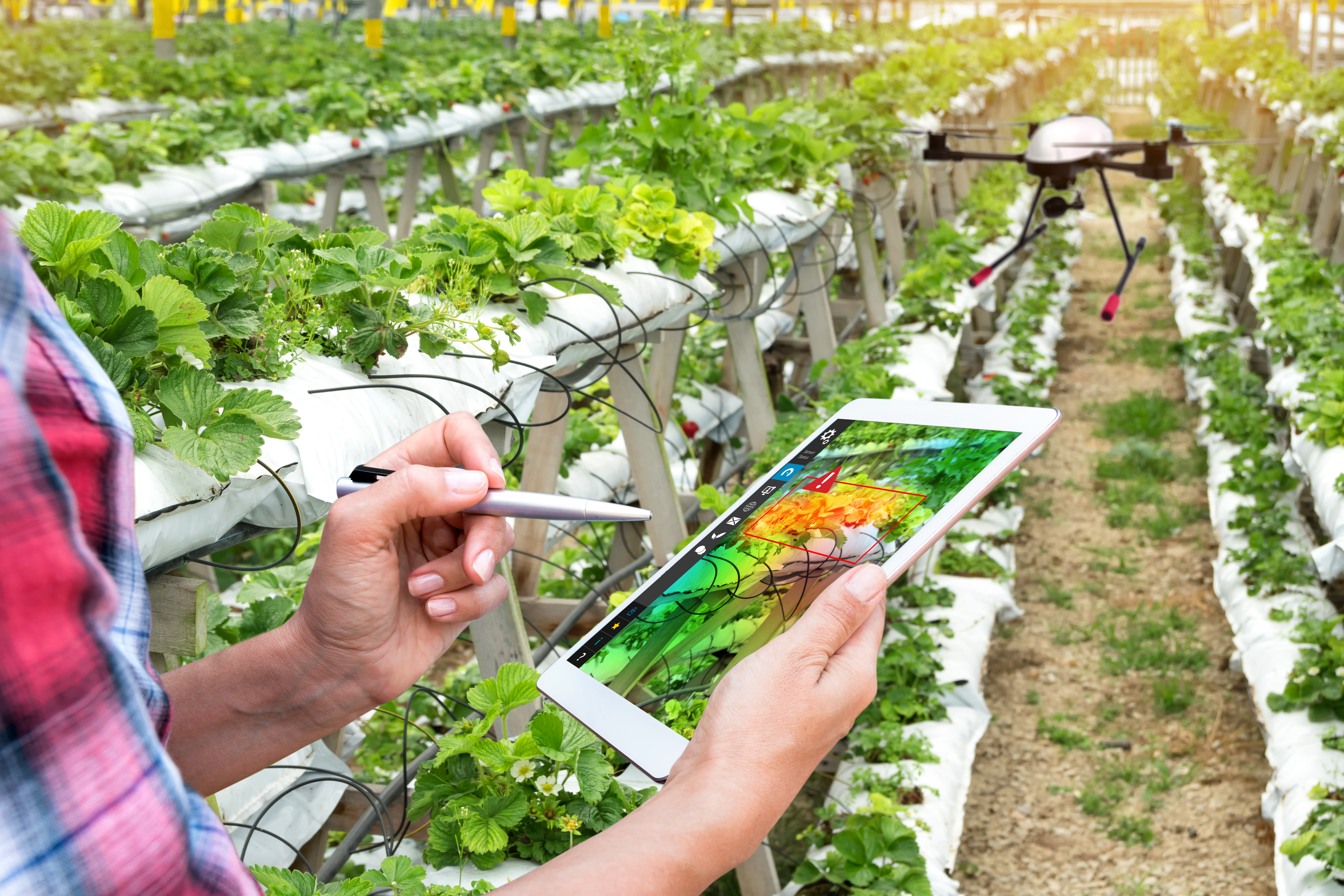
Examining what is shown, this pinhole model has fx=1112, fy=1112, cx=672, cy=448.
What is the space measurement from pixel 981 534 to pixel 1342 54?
→ 1079cm

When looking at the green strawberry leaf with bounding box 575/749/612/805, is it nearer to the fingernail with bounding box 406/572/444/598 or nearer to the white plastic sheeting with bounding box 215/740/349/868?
the fingernail with bounding box 406/572/444/598

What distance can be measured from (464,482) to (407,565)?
0.22 metres

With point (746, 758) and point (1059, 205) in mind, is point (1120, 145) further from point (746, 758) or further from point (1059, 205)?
point (746, 758)

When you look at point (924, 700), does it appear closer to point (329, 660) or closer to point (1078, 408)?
point (329, 660)

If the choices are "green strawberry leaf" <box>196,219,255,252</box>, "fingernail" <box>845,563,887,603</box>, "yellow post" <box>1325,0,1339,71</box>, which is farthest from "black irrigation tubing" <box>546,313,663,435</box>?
"yellow post" <box>1325,0,1339,71</box>

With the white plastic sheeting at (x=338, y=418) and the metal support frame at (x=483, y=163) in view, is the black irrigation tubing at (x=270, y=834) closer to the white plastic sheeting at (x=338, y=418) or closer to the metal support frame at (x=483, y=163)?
the white plastic sheeting at (x=338, y=418)

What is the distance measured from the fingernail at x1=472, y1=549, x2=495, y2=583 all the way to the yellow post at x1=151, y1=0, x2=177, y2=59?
6080mm

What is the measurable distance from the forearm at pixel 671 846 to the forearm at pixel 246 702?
43 centimetres

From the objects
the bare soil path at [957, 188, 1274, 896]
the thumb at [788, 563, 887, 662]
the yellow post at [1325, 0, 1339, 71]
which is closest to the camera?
the thumb at [788, 563, 887, 662]

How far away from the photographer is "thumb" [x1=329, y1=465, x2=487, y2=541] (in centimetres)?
90

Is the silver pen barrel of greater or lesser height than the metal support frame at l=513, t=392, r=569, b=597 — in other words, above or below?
above

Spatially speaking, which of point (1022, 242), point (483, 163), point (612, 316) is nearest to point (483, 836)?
point (612, 316)

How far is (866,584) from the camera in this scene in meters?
0.90

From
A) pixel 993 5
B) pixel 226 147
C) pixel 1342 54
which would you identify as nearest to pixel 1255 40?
pixel 1342 54
